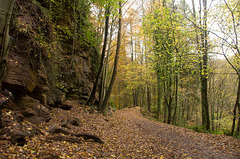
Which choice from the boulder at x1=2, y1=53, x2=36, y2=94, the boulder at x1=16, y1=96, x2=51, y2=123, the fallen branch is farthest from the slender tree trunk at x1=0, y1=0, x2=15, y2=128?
the fallen branch

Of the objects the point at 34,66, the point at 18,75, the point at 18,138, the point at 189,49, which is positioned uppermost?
the point at 189,49

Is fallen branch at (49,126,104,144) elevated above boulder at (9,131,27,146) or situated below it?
below

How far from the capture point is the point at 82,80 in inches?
455

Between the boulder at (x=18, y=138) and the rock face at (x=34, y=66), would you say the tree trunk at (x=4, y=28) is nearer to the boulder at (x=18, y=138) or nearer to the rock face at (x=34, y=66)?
the rock face at (x=34, y=66)

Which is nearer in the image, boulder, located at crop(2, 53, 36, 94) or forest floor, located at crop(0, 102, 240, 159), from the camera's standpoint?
forest floor, located at crop(0, 102, 240, 159)

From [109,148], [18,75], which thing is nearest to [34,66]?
[18,75]

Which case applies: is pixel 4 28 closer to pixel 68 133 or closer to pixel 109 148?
pixel 68 133

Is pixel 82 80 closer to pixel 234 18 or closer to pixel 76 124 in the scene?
pixel 76 124

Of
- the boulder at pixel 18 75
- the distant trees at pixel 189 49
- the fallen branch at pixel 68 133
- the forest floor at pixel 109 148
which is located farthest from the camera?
the distant trees at pixel 189 49

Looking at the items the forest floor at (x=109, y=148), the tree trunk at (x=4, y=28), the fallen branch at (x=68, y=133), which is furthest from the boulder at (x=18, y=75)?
the tree trunk at (x=4, y=28)

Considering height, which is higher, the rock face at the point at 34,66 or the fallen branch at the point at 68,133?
the rock face at the point at 34,66

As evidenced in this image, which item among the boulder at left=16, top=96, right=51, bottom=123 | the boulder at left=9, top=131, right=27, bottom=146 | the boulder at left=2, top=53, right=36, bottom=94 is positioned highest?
the boulder at left=2, top=53, right=36, bottom=94

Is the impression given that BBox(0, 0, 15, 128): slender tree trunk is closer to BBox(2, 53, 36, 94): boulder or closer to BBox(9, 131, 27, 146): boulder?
BBox(9, 131, 27, 146): boulder

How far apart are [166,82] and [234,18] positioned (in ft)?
28.2
